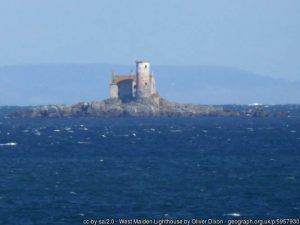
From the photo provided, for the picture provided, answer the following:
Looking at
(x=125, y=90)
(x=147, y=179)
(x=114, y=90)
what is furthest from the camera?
(x=114, y=90)

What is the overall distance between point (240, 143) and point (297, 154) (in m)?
12.6

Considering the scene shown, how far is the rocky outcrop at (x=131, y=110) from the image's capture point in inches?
5709

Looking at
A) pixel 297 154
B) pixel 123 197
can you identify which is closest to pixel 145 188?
pixel 123 197

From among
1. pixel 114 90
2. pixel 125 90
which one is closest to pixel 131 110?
pixel 114 90

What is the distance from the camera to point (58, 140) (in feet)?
296

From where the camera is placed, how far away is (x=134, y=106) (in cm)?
14450

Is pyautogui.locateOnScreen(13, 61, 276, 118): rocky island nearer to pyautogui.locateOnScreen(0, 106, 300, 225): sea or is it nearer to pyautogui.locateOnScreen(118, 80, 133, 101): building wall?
pyautogui.locateOnScreen(118, 80, 133, 101): building wall

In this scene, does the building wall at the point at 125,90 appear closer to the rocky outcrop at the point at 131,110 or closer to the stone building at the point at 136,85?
the stone building at the point at 136,85

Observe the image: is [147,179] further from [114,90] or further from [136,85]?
[114,90]

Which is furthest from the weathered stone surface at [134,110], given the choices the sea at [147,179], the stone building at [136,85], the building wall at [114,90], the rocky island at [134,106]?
the sea at [147,179]

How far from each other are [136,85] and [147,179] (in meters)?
84.1

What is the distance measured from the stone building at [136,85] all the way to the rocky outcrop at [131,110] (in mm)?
1286

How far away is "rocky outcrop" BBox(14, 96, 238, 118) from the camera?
476 feet

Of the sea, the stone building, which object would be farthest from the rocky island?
the sea
